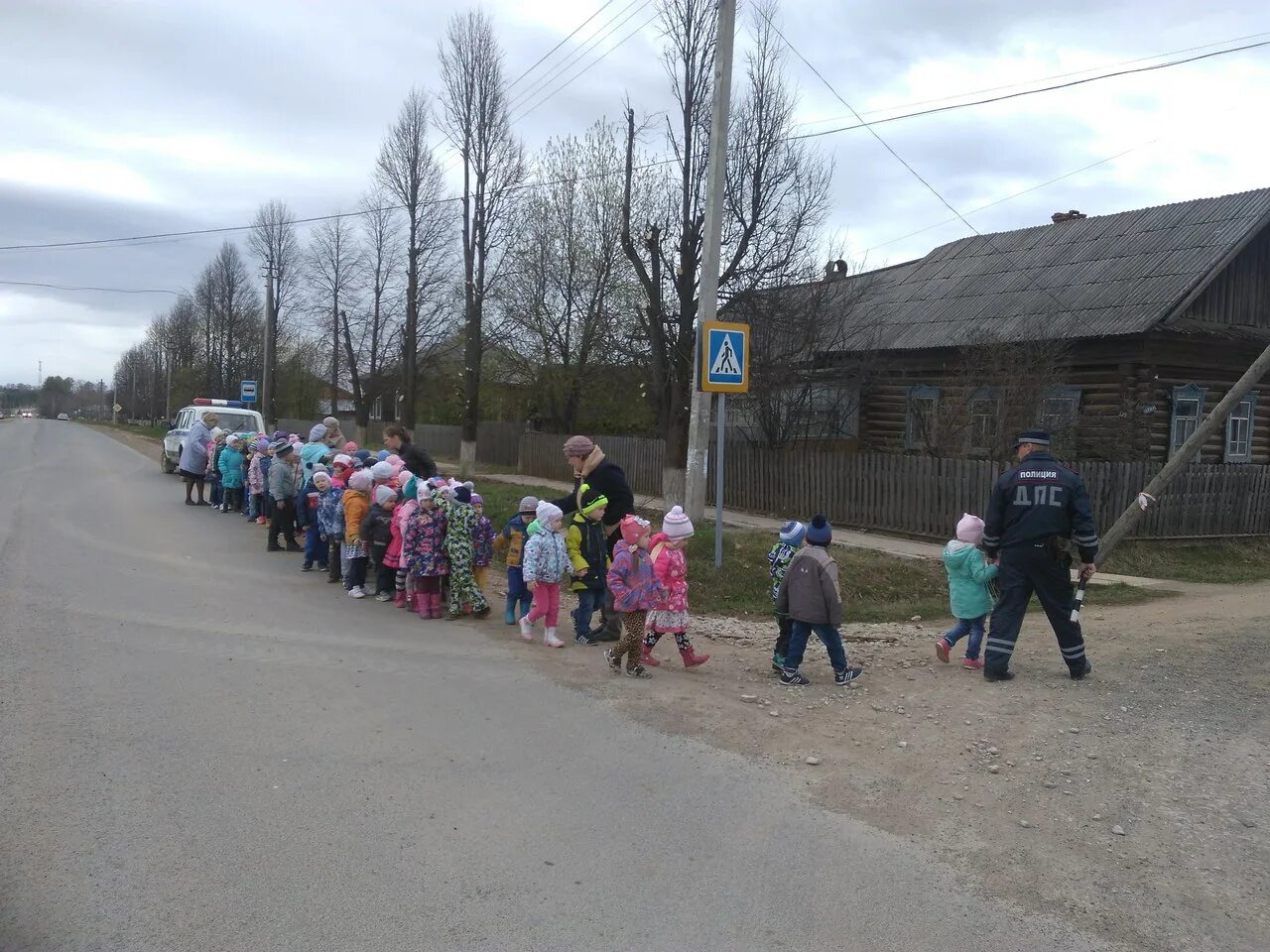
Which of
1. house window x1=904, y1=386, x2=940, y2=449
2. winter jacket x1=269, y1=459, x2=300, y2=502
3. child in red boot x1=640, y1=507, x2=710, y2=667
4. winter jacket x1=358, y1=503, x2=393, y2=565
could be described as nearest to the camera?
child in red boot x1=640, y1=507, x2=710, y2=667

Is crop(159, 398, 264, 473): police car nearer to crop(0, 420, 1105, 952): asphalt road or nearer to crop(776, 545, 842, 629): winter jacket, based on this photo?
crop(0, 420, 1105, 952): asphalt road

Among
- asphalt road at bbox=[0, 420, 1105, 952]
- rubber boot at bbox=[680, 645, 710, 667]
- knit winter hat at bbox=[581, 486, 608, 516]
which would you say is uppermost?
knit winter hat at bbox=[581, 486, 608, 516]

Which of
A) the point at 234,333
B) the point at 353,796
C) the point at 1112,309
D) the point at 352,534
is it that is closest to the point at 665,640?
the point at 352,534

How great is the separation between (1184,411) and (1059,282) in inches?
147

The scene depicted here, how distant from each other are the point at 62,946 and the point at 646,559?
14.5ft

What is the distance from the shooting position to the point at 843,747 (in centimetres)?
571

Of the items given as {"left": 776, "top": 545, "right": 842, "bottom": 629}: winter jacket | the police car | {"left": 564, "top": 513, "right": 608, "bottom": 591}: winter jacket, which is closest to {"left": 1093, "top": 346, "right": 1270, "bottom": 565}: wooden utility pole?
{"left": 776, "top": 545, "right": 842, "bottom": 629}: winter jacket

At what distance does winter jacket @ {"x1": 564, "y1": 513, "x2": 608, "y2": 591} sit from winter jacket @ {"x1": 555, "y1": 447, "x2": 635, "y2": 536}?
13 centimetres

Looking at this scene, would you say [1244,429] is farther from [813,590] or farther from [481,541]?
[481,541]

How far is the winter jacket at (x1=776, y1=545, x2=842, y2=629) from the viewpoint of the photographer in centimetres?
684

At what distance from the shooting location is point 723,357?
970 cm

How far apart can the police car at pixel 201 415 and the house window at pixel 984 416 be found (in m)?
14.7

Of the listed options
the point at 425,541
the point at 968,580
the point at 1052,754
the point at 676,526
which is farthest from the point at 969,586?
the point at 425,541

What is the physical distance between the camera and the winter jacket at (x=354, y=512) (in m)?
9.72
